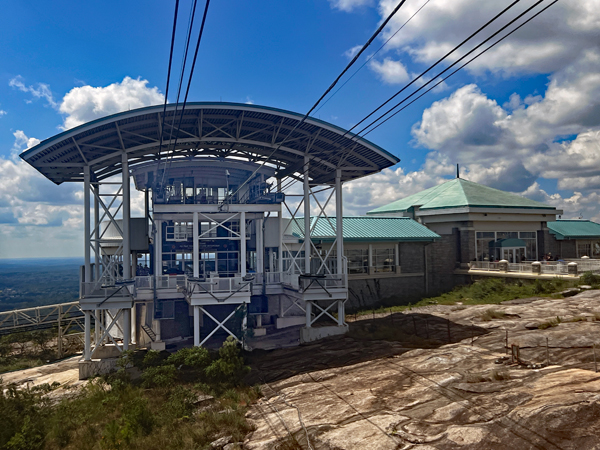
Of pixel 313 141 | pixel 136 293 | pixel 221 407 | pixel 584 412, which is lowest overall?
pixel 221 407

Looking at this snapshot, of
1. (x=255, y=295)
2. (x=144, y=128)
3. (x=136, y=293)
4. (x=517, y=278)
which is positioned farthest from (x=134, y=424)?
(x=517, y=278)

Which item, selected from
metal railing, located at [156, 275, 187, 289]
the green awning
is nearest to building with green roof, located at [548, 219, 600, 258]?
the green awning

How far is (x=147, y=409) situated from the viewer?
44.3ft

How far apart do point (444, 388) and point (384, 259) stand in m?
23.7

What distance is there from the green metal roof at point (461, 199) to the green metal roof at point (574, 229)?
403 cm

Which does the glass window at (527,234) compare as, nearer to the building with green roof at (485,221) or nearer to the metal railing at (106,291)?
the building with green roof at (485,221)

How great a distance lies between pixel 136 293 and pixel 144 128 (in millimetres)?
8573

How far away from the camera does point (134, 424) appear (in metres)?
12.1

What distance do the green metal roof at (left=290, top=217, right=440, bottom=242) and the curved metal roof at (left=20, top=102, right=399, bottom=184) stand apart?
283 inches

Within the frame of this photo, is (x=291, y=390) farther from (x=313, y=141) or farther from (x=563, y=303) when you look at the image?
(x=563, y=303)

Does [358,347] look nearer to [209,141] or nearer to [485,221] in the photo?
[209,141]

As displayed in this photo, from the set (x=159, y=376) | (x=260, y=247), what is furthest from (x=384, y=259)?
(x=159, y=376)

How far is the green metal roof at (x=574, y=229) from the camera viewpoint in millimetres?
44812

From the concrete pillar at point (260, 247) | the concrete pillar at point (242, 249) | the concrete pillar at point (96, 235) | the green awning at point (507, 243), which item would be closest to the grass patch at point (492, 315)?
the concrete pillar at point (242, 249)
